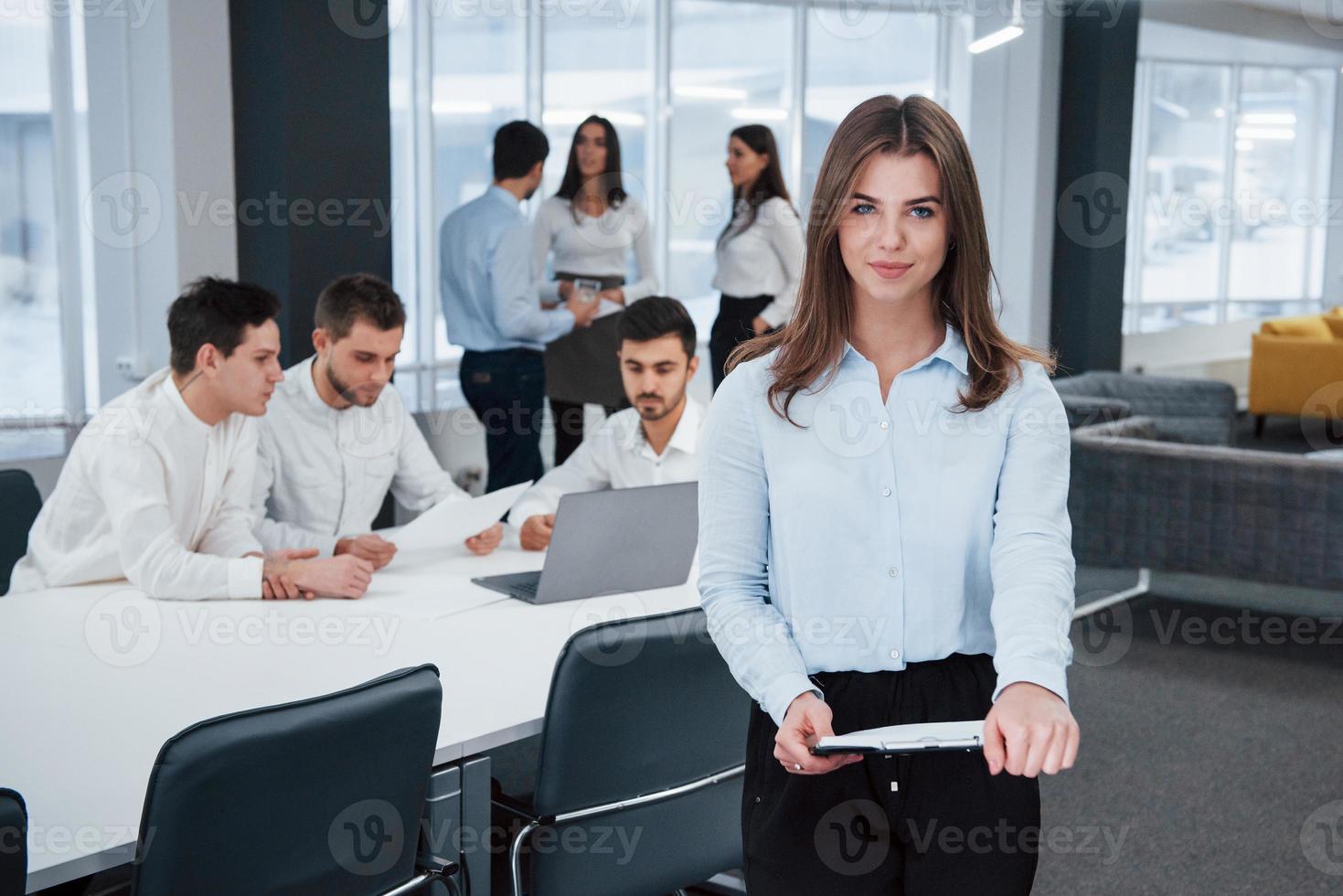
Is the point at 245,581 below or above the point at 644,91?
below

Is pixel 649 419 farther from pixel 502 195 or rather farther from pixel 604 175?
pixel 604 175

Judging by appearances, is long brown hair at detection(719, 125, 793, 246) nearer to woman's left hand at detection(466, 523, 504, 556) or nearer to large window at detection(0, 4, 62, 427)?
large window at detection(0, 4, 62, 427)

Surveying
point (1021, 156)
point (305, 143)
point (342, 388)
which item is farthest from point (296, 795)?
point (1021, 156)

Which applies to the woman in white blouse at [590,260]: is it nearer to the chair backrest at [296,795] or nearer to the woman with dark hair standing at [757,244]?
the woman with dark hair standing at [757,244]

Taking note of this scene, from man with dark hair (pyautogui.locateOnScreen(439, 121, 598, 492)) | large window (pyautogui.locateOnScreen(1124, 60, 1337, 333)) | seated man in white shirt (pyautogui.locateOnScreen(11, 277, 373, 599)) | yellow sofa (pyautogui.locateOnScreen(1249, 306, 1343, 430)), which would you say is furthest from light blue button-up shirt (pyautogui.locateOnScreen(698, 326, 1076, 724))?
large window (pyautogui.locateOnScreen(1124, 60, 1337, 333))

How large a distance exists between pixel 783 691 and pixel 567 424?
4.19 meters

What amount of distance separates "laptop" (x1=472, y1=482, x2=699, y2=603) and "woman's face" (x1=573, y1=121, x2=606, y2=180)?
2865mm

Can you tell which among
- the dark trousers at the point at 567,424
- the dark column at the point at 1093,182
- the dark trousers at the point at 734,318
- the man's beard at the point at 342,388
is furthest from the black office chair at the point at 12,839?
the dark column at the point at 1093,182

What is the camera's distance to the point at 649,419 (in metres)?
3.51

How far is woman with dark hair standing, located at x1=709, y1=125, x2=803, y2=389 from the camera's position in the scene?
5766 mm

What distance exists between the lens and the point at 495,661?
241 centimetres

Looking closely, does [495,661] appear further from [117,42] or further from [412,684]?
[117,42]

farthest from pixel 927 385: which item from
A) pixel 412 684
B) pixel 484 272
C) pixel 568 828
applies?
pixel 484 272

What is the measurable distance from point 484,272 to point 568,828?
328 centimetres
